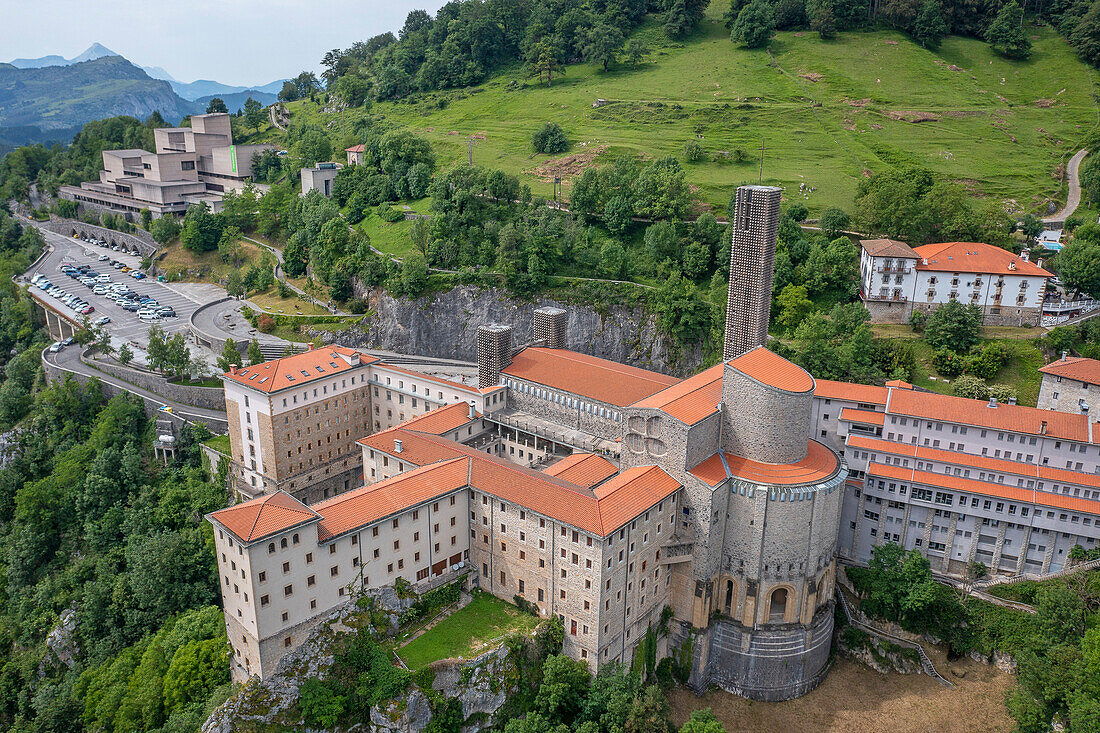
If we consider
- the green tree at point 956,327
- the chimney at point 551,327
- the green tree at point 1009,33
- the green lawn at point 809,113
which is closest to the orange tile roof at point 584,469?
the chimney at point 551,327

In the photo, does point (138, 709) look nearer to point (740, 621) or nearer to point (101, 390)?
point (740, 621)

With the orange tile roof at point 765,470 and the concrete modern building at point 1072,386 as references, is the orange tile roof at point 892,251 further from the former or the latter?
the orange tile roof at point 765,470

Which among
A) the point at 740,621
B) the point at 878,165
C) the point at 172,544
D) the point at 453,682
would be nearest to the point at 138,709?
the point at 172,544

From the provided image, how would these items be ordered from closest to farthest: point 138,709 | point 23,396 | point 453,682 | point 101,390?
point 453,682
point 138,709
point 101,390
point 23,396

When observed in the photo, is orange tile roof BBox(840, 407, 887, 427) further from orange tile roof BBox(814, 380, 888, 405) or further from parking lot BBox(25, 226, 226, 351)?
parking lot BBox(25, 226, 226, 351)

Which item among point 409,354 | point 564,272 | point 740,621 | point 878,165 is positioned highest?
point 878,165

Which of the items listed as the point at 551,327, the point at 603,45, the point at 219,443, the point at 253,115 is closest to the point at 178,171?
the point at 253,115
